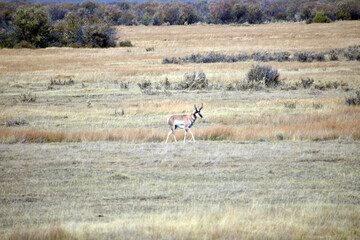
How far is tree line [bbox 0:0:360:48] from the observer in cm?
6397

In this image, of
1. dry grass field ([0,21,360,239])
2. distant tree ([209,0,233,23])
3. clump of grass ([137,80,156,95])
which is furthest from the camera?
distant tree ([209,0,233,23])

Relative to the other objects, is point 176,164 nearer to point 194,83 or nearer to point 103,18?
point 194,83

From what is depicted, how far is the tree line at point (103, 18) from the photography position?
64.0m

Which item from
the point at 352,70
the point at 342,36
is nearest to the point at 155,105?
the point at 352,70

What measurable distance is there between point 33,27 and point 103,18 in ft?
78.9

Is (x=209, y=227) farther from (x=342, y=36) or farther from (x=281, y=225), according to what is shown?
(x=342, y=36)

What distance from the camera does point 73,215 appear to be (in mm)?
8656

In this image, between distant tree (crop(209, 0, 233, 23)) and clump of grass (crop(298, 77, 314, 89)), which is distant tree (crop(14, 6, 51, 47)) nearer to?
clump of grass (crop(298, 77, 314, 89))

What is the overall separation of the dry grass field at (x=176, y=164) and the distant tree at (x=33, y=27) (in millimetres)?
34227

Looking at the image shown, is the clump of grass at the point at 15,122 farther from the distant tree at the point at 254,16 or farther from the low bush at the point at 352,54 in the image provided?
the distant tree at the point at 254,16

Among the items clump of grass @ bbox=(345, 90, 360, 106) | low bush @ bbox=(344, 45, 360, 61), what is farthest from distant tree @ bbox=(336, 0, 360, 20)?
clump of grass @ bbox=(345, 90, 360, 106)

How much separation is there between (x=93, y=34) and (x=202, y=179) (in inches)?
2133

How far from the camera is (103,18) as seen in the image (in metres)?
86.8

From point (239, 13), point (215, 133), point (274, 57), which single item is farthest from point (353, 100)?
point (239, 13)
